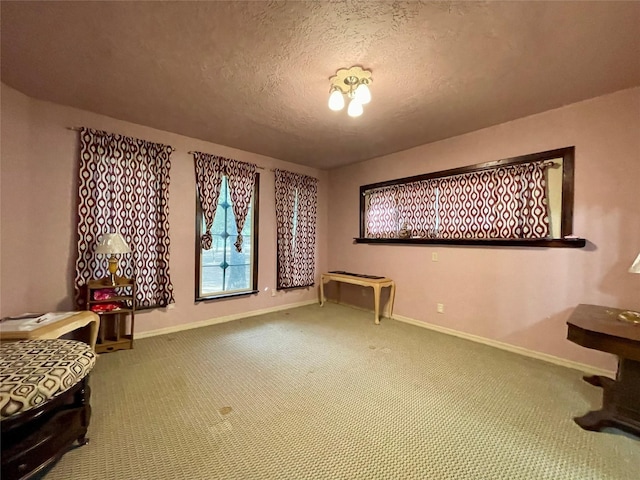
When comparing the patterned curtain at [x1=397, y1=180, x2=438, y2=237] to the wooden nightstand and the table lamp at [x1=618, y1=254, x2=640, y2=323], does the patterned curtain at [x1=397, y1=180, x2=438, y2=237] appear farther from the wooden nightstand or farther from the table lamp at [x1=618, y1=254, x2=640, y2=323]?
the wooden nightstand

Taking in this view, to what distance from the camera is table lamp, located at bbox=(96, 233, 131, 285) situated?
106 inches

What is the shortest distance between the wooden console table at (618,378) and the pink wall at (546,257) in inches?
34.2

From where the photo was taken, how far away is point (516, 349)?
293cm

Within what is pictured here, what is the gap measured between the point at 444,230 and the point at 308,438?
292 centimetres

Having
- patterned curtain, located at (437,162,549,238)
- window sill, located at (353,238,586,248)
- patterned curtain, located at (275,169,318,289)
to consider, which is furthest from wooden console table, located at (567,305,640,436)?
patterned curtain, located at (275,169,318,289)

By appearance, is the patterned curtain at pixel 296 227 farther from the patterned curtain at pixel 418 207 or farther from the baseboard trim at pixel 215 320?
the patterned curtain at pixel 418 207

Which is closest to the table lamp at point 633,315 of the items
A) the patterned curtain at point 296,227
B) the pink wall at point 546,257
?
the pink wall at point 546,257

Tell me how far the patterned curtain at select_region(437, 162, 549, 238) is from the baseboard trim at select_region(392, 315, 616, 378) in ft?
3.95

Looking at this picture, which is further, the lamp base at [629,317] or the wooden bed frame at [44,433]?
the lamp base at [629,317]

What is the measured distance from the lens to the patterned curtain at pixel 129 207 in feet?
9.31

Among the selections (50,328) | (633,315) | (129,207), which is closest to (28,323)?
(50,328)

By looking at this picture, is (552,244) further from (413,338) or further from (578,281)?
(413,338)

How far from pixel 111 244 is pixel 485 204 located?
4.09 m

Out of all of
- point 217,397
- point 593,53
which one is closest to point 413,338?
point 217,397
